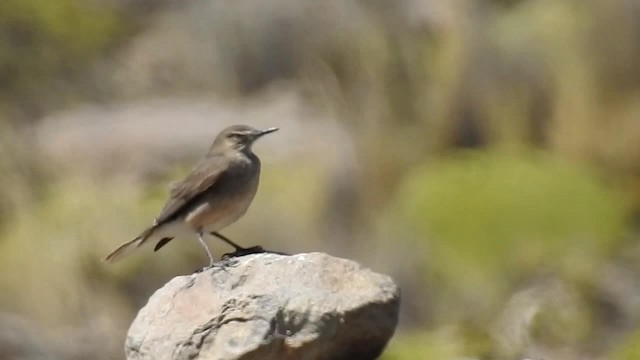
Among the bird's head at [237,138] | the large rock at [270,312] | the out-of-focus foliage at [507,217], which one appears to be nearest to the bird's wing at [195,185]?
the bird's head at [237,138]

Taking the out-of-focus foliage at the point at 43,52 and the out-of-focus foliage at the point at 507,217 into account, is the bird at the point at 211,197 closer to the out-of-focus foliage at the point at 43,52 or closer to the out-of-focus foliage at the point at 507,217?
the out-of-focus foliage at the point at 507,217

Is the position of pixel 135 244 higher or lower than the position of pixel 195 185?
lower

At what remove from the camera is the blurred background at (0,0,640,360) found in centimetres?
1189

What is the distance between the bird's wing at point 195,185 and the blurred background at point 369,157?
3423 mm

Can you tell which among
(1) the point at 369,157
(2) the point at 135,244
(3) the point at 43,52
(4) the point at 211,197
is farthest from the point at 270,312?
(3) the point at 43,52

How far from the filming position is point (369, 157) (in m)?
13.2

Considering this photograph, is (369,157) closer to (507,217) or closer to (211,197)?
(507,217)

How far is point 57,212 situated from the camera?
44.5ft

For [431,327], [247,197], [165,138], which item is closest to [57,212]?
[165,138]

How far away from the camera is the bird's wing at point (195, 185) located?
7.52 m

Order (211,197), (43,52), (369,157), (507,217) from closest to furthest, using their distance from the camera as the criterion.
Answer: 1. (211,197)
2. (507,217)
3. (369,157)
4. (43,52)

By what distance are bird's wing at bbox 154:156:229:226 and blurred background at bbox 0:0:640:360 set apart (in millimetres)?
3423

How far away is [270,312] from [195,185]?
4.49 ft

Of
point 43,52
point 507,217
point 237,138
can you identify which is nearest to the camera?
point 237,138
